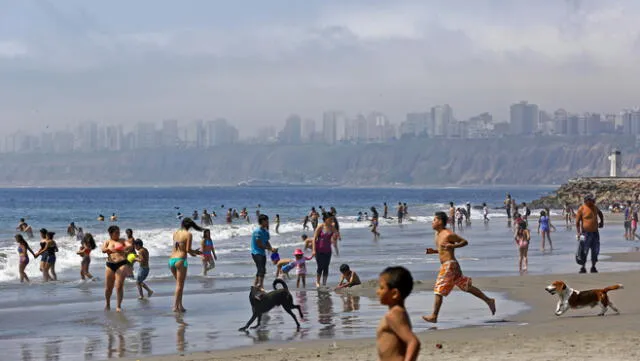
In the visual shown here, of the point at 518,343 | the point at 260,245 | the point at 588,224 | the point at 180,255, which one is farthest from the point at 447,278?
the point at 588,224

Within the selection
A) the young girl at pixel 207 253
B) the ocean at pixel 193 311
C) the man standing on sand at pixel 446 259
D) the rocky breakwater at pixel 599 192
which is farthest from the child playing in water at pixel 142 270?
the rocky breakwater at pixel 599 192

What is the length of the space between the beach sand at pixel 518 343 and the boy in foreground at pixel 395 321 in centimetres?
398

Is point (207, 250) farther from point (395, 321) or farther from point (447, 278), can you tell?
point (395, 321)

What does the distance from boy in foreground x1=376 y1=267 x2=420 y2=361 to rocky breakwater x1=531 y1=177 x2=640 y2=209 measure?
75.9 metres

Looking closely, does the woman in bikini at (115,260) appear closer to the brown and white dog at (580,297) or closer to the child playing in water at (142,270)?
the child playing in water at (142,270)

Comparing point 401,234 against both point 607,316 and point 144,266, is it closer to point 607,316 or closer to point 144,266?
point 144,266

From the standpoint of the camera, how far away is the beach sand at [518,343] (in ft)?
34.3

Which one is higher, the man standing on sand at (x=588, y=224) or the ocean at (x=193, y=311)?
the man standing on sand at (x=588, y=224)

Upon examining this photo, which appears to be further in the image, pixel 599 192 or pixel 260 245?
pixel 599 192

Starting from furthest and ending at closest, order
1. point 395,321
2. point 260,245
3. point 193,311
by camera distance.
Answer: point 260,245 < point 193,311 < point 395,321

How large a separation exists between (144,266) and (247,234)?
3293 centimetres

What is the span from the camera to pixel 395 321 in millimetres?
6383

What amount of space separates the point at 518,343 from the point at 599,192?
80.2 meters

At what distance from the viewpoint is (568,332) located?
12.0 m
